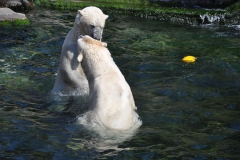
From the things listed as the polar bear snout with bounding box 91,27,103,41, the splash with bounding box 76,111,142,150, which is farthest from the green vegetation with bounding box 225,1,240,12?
the splash with bounding box 76,111,142,150

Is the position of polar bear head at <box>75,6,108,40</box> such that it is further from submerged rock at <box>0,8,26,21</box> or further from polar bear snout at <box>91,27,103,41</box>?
submerged rock at <box>0,8,26,21</box>

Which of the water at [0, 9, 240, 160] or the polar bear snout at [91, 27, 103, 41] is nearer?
the water at [0, 9, 240, 160]

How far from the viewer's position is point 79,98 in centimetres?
779

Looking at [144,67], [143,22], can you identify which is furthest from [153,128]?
[143,22]

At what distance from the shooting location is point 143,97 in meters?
8.02

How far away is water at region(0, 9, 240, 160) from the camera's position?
582 centimetres

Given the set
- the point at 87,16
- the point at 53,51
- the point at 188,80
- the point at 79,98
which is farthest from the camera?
the point at 53,51

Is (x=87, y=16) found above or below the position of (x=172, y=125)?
above

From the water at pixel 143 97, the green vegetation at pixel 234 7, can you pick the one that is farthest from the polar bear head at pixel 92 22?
the green vegetation at pixel 234 7

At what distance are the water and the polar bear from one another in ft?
0.61

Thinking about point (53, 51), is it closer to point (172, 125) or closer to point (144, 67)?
point (144, 67)

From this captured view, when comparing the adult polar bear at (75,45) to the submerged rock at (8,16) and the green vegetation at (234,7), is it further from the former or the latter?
the green vegetation at (234,7)

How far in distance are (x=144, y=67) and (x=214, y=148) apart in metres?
4.29

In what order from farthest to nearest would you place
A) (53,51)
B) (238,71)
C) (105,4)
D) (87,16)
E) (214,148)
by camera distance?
(105,4) → (53,51) → (238,71) → (87,16) → (214,148)
